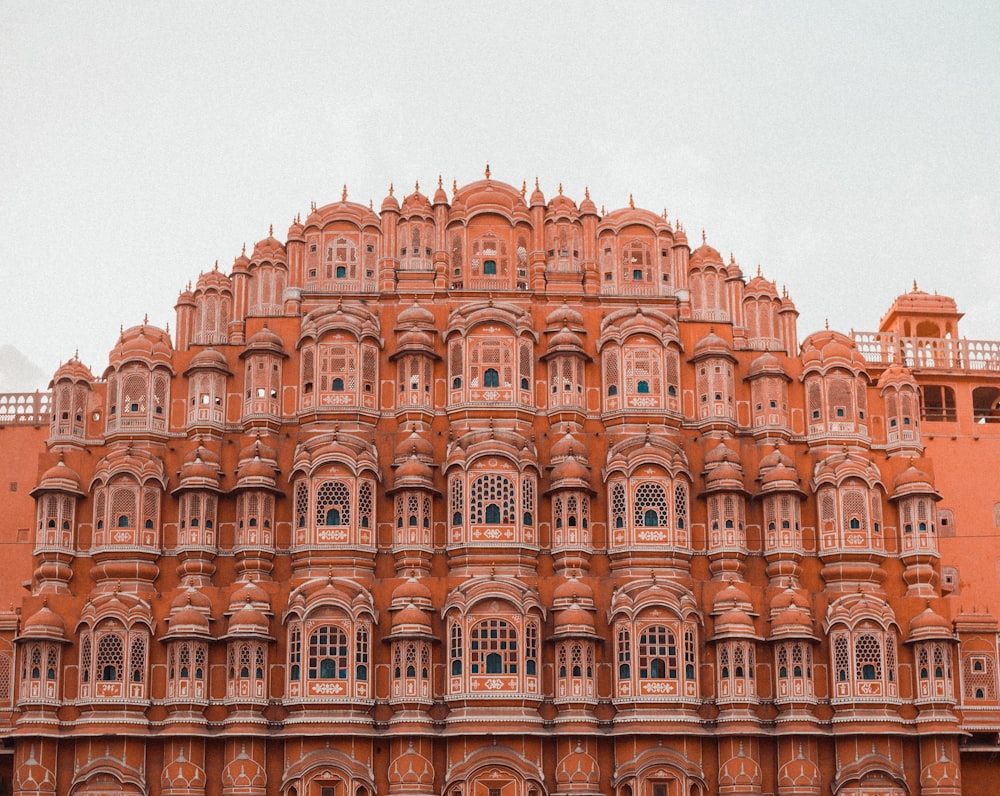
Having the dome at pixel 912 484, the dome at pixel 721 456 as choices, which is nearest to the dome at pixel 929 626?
the dome at pixel 912 484

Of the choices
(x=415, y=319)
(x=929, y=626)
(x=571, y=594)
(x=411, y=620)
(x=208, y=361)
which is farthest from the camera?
(x=415, y=319)

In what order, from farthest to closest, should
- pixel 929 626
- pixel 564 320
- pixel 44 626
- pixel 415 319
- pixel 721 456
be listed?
pixel 564 320 → pixel 415 319 → pixel 721 456 → pixel 929 626 → pixel 44 626

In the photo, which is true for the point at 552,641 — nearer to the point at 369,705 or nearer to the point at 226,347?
the point at 369,705

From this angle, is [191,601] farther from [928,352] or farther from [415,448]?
[928,352]

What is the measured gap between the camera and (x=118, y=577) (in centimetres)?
5631

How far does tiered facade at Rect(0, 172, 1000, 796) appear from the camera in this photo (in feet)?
175

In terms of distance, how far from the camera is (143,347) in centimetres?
5909

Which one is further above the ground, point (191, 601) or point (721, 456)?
point (721, 456)

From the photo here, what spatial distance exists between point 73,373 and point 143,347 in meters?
2.84

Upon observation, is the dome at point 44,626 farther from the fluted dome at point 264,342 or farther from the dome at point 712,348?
the dome at point 712,348

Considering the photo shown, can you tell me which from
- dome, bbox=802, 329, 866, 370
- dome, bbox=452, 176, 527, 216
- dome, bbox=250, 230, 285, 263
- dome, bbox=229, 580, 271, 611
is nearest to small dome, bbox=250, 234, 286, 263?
dome, bbox=250, 230, 285, 263

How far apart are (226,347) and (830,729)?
25.7m

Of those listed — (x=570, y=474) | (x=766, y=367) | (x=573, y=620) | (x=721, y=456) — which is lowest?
(x=573, y=620)

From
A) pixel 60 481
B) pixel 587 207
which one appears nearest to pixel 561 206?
pixel 587 207
